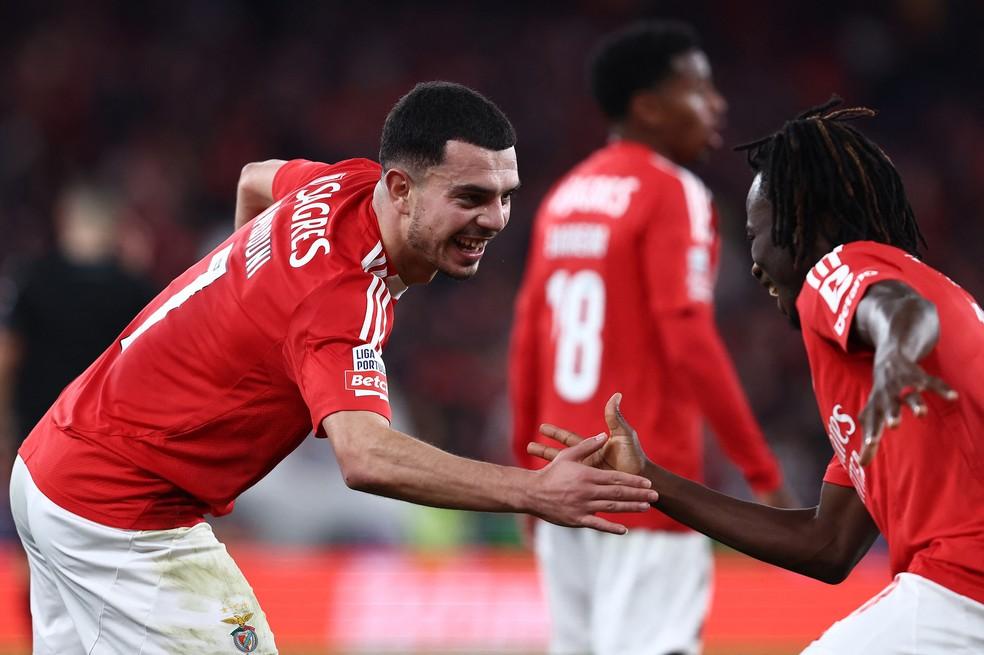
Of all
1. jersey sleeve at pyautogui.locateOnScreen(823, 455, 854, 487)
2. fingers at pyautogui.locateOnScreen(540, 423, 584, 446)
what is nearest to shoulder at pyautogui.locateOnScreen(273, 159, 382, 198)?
fingers at pyautogui.locateOnScreen(540, 423, 584, 446)

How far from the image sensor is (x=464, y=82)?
614 inches

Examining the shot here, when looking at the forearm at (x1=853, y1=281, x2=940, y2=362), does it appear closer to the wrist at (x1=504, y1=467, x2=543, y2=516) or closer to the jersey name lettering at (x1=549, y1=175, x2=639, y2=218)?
the wrist at (x1=504, y1=467, x2=543, y2=516)

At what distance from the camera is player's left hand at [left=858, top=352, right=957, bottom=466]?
2.72 metres

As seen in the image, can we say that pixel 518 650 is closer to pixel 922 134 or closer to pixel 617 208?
pixel 617 208

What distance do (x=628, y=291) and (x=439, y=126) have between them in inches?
86.6

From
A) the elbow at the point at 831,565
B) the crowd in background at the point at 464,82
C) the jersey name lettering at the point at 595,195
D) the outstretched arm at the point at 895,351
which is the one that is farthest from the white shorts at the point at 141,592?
the crowd in background at the point at 464,82

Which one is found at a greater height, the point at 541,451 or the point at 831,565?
the point at 541,451

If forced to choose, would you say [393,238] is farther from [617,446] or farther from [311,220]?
[617,446]

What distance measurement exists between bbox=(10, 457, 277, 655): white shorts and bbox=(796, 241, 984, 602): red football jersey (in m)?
1.74

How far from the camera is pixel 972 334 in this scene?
3176mm

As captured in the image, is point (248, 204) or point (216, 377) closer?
point (216, 377)

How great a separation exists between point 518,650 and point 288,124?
25.4ft

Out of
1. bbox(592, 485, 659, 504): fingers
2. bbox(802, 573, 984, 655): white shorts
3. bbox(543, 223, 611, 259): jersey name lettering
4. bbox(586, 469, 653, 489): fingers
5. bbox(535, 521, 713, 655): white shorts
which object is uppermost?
bbox(543, 223, 611, 259): jersey name lettering

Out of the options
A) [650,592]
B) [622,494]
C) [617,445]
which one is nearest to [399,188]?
[617,445]
